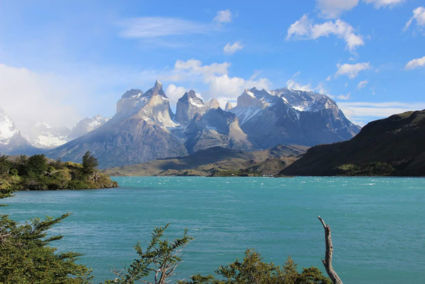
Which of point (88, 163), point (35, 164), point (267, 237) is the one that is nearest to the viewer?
point (267, 237)

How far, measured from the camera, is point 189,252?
43.2 metres

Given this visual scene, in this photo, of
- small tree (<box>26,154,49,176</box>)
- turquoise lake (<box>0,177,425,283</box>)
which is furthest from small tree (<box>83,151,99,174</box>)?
turquoise lake (<box>0,177,425,283</box>)

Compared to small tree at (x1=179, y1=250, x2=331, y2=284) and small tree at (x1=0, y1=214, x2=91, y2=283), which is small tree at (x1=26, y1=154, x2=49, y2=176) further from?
small tree at (x1=179, y1=250, x2=331, y2=284)

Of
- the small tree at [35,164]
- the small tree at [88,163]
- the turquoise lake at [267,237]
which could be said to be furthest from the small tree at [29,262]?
the small tree at [88,163]

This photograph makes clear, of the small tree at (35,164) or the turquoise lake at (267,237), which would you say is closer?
the turquoise lake at (267,237)

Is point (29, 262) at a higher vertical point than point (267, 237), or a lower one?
higher

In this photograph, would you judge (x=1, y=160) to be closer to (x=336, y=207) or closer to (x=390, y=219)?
(x=336, y=207)

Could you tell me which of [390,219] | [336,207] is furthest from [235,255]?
[336,207]

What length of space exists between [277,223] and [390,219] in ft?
63.7

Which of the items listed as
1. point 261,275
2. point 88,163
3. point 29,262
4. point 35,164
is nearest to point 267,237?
point 261,275

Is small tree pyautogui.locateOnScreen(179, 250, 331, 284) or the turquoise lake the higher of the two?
small tree pyautogui.locateOnScreen(179, 250, 331, 284)

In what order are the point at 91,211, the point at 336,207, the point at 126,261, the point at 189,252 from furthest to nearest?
the point at 336,207
the point at 91,211
the point at 189,252
the point at 126,261

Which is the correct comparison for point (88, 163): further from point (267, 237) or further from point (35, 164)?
point (267, 237)

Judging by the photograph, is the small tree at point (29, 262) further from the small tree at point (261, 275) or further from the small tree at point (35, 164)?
the small tree at point (35, 164)
